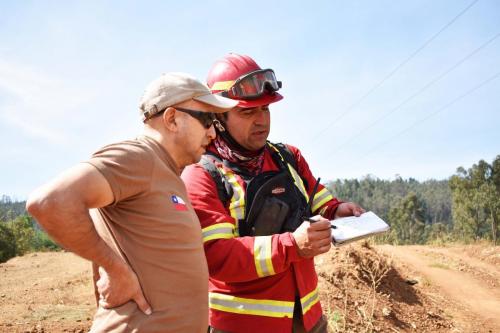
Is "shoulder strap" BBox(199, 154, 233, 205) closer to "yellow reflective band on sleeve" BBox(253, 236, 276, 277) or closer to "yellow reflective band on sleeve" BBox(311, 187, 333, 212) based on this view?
"yellow reflective band on sleeve" BBox(253, 236, 276, 277)

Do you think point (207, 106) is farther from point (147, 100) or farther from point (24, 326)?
point (24, 326)

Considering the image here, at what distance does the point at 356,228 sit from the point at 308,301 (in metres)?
0.52

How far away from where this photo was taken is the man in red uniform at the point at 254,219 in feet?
7.08

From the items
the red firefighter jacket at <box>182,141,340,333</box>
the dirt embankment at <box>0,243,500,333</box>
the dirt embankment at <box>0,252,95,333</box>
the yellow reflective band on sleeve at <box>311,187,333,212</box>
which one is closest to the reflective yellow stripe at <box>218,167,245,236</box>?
the red firefighter jacket at <box>182,141,340,333</box>

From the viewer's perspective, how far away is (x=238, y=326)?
7.61 feet

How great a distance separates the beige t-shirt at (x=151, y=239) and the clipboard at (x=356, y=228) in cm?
83

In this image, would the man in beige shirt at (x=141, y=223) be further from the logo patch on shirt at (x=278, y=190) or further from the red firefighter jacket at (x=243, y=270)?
the logo patch on shirt at (x=278, y=190)

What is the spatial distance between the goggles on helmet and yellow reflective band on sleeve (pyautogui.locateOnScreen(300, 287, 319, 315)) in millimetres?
1207

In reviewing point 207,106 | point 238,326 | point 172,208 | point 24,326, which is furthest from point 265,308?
point 24,326

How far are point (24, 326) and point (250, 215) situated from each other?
509cm

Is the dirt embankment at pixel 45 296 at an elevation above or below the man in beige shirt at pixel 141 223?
below

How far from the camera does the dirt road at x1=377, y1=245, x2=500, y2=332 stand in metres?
9.07

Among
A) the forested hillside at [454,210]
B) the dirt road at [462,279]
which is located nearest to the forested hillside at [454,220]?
the forested hillside at [454,210]

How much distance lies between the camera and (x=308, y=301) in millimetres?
2498
